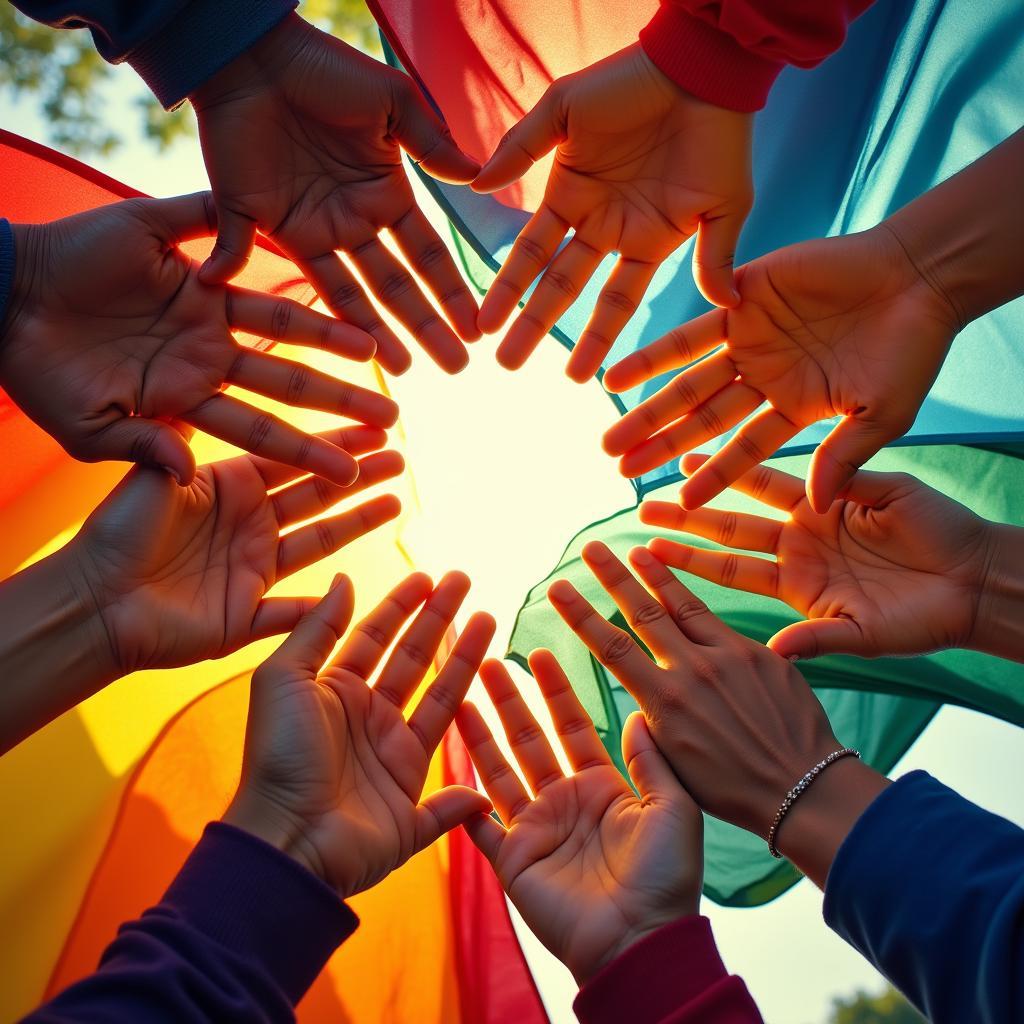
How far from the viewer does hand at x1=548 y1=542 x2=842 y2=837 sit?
1.15 metres

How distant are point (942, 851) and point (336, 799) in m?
0.66

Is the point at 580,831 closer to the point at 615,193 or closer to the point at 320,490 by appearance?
the point at 320,490

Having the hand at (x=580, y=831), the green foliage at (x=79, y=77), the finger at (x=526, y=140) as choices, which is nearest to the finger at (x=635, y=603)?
the hand at (x=580, y=831)

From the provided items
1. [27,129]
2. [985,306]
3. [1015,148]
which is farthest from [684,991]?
[27,129]

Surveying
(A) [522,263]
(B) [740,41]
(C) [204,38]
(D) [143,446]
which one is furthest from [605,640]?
(C) [204,38]

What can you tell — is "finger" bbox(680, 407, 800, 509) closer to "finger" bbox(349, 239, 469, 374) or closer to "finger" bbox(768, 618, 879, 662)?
"finger" bbox(768, 618, 879, 662)

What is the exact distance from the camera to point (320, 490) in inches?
51.3

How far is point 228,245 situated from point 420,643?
56cm

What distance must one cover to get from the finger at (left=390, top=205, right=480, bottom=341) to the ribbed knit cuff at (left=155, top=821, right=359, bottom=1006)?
0.69 metres

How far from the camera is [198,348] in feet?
3.93

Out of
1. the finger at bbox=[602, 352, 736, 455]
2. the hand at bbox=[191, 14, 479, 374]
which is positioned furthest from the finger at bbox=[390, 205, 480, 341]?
the finger at bbox=[602, 352, 736, 455]

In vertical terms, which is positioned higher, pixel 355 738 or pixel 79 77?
pixel 79 77

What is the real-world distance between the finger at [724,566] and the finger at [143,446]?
62cm

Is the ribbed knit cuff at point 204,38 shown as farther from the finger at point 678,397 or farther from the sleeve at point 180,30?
the finger at point 678,397
